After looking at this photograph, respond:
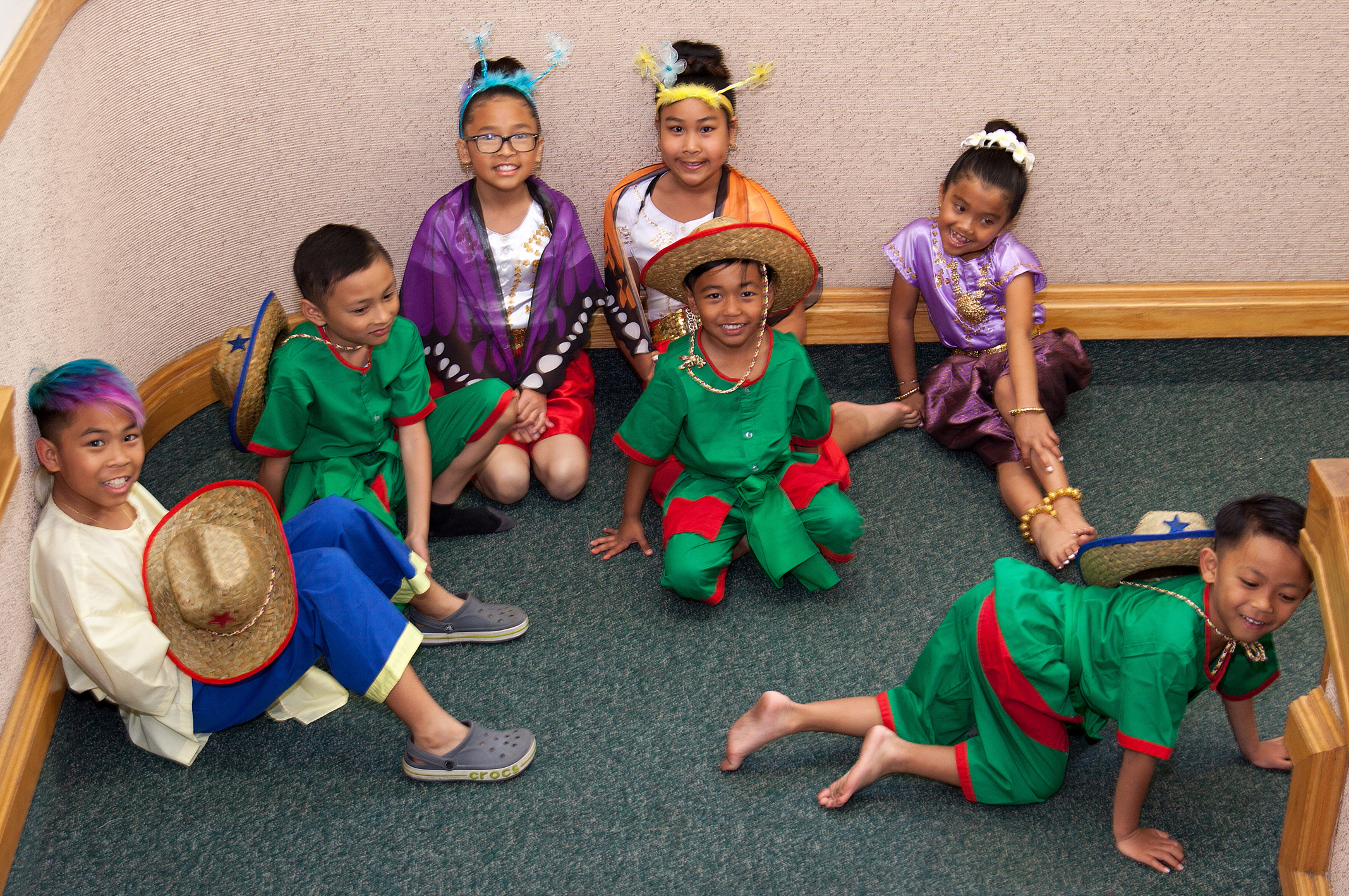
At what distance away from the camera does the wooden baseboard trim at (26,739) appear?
71.4 inches

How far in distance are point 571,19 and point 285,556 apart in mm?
1496

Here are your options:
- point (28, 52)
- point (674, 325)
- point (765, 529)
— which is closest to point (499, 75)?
point (674, 325)

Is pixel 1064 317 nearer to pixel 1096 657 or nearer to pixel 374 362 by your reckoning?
pixel 1096 657

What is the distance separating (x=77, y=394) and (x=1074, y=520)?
198 cm

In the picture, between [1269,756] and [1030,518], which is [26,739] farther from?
[1269,756]

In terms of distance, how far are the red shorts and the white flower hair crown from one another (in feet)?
3.57

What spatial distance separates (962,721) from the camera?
1.97 metres

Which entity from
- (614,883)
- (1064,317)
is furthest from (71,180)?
(1064,317)

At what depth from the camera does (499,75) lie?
8.28 feet

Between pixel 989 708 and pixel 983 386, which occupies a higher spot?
pixel 983 386

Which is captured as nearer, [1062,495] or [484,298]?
[1062,495]

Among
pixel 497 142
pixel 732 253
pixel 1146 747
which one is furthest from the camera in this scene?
pixel 497 142

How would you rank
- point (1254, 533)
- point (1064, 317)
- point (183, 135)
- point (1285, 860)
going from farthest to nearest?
point (1064, 317) → point (183, 135) → point (1285, 860) → point (1254, 533)

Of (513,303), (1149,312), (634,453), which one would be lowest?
(634,453)
